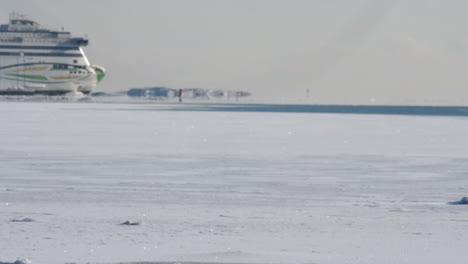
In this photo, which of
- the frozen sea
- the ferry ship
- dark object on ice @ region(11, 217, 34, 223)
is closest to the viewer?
the frozen sea

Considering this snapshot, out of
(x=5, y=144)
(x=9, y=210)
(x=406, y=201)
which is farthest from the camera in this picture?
(x=5, y=144)

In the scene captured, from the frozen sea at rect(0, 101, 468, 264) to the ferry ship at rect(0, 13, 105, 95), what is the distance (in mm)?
86371

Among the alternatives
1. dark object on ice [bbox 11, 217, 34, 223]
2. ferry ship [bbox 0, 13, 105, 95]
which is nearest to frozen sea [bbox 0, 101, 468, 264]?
dark object on ice [bbox 11, 217, 34, 223]

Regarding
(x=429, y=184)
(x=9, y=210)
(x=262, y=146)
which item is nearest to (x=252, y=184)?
(x=429, y=184)

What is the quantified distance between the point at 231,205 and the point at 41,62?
97072 mm

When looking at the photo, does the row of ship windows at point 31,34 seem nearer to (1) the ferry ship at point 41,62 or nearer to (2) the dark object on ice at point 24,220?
(1) the ferry ship at point 41,62

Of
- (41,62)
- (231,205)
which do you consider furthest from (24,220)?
(41,62)

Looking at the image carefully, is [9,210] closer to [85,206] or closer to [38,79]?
[85,206]

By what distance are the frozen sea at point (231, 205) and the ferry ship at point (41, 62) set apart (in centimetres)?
8637

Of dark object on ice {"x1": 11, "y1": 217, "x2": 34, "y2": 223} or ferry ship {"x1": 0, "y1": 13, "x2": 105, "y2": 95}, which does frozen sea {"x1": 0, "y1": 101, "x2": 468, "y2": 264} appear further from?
ferry ship {"x1": 0, "y1": 13, "x2": 105, "y2": 95}

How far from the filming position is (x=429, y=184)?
11492mm

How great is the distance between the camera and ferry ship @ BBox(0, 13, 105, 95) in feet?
335

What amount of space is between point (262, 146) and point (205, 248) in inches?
496

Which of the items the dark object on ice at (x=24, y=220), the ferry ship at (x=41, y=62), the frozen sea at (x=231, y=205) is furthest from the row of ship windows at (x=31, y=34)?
the dark object on ice at (x=24, y=220)
